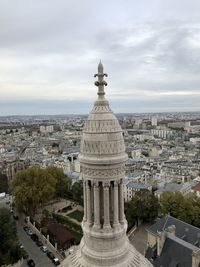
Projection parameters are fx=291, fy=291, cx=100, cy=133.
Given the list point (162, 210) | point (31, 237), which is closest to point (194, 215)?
point (162, 210)

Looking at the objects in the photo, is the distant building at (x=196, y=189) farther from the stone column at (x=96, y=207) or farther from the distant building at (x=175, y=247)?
the stone column at (x=96, y=207)

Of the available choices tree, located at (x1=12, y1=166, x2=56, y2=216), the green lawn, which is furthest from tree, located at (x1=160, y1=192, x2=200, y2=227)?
tree, located at (x1=12, y1=166, x2=56, y2=216)

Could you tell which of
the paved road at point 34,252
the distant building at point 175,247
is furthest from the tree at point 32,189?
the distant building at point 175,247

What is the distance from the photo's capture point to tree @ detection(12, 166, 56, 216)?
49.2 meters

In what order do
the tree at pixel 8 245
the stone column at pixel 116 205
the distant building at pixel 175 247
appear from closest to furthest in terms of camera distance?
1. the stone column at pixel 116 205
2. the distant building at pixel 175 247
3. the tree at pixel 8 245

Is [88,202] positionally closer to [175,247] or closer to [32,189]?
[175,247]

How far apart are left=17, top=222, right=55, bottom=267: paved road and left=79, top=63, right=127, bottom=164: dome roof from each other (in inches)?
1253

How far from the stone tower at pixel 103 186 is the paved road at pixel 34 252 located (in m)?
30.4

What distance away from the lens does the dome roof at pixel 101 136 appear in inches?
356

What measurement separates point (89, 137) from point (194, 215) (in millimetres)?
38246

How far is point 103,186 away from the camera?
9094 millimetres

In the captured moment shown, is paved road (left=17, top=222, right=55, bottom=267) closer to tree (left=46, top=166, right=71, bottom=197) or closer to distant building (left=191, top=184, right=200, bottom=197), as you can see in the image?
tree (left=46, top=166, right=71, bottom=197)

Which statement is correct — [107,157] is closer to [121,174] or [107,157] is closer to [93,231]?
[121,174]

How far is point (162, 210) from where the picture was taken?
4666 cm
